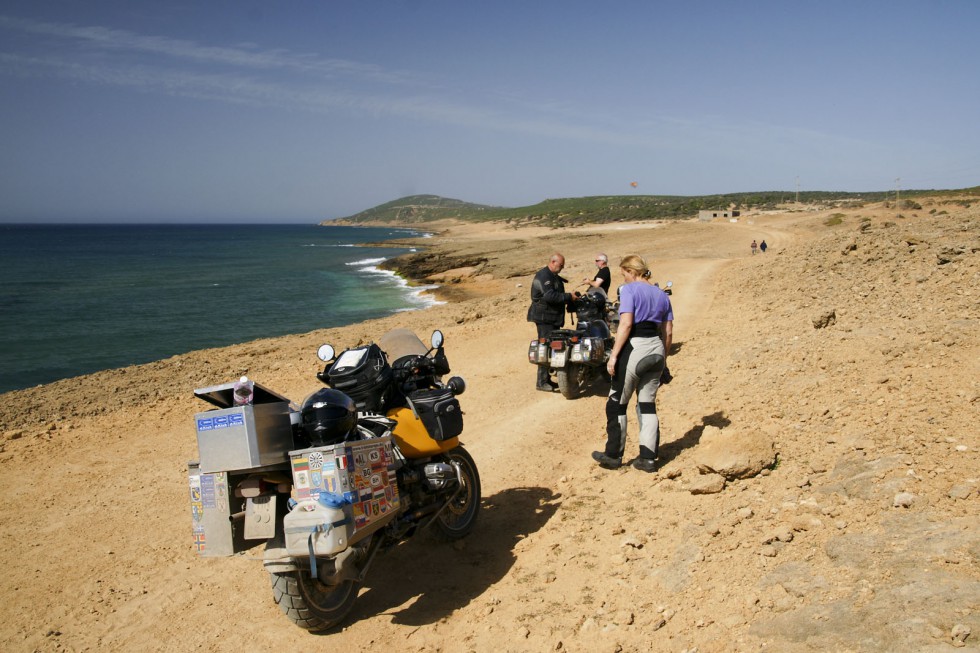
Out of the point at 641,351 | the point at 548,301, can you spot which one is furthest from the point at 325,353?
the point at 548,301

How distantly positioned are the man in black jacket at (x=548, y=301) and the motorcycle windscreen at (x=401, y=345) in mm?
4052

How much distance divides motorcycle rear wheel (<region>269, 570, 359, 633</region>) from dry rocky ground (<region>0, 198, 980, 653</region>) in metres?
0.16

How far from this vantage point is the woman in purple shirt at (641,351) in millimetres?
6293

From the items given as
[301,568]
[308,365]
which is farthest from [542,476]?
[308,365]

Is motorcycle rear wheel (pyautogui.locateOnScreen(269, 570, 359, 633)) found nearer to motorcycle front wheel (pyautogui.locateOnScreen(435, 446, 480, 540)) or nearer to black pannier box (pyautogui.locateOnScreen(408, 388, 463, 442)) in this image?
motorcycle front wheel (pyautogui.locateOnScreen(435, 446, 480, 540))

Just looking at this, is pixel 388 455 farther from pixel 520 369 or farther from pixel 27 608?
pixel 520 369

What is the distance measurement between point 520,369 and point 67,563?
7745mm

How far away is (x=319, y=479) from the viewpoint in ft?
13.7

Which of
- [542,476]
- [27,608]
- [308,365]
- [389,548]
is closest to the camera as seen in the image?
[389,548]

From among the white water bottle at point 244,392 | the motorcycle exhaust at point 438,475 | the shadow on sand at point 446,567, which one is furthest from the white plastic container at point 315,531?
the motorcycle exhaust at point 438,475

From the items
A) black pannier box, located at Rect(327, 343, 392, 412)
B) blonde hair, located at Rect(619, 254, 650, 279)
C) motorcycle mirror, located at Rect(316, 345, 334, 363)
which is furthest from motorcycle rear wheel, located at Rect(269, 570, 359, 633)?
blonde hair, located at Rect(619, 254, 650, 279)

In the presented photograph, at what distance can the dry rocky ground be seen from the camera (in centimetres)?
377

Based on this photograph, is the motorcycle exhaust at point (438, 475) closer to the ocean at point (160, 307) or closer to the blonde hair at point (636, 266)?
the blonde hair at point (636, 266)

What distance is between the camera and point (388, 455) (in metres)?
4.91
